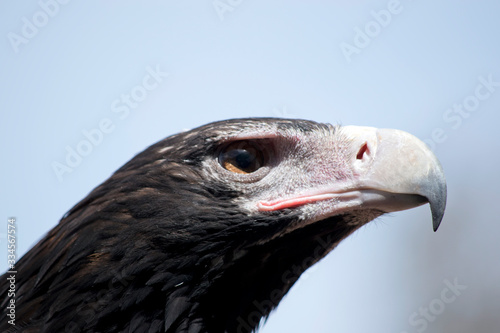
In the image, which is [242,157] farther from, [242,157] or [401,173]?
[401,173]

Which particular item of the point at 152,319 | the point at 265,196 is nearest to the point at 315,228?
the point at 265,196

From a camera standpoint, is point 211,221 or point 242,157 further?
point 242,157

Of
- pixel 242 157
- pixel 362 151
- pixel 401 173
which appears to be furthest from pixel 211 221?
pixel 401 173

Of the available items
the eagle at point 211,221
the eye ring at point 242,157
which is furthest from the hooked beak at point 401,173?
the eye ring at point 242,157

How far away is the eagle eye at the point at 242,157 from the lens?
11.1ft

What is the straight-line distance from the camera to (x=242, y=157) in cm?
343

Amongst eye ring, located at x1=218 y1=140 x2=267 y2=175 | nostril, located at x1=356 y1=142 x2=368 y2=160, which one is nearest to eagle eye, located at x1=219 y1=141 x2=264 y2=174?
eye ring, located at x1=218 y1=140 x2=267 y2=175

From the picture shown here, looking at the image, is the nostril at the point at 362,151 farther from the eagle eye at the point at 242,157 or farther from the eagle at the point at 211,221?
the eagle eye at the point at 242,157

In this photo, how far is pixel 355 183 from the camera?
327 centimetres

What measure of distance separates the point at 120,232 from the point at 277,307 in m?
1.22

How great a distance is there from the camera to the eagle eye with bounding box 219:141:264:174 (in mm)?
3377

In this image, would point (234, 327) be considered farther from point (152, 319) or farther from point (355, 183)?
point (355, 183)

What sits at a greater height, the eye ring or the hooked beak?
the eye ring

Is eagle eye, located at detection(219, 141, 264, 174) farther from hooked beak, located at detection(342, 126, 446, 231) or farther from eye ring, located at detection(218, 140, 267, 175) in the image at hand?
hooked beak, located at detection(342, 126, 446, 231)
